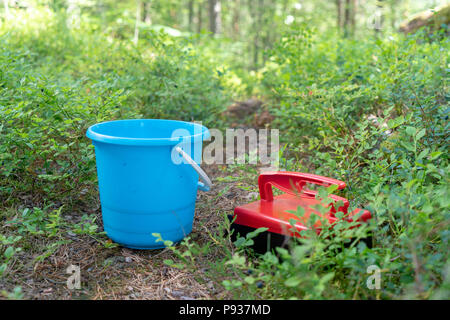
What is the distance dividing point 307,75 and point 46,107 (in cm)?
250

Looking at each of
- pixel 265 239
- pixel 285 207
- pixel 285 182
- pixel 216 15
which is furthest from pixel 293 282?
pixel 216 15

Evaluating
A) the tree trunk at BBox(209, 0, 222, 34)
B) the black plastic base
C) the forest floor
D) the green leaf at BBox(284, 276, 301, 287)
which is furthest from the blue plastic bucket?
the tree trunk at BBox(209, 0, 222, 34)

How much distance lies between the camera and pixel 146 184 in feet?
5.88

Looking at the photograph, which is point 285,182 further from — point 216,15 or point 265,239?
point 216,15

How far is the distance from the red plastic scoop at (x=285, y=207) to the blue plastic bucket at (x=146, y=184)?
321 millimetres

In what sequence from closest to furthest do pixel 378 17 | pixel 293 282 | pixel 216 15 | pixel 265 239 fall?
pixel 293 282 < pixel 265 239 < pixel 216 15 < pixel 378 17

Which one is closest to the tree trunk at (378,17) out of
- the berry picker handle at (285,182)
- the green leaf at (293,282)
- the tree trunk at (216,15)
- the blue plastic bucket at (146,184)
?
the tree trunk at (216,15)

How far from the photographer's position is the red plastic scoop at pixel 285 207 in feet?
5.23

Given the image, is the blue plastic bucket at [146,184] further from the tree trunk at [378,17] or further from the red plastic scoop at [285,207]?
the tree trunk at [378,17]

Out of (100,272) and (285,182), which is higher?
(285,182)

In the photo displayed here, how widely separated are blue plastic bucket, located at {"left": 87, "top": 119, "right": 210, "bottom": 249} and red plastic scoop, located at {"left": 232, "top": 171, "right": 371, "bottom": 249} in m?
0.32

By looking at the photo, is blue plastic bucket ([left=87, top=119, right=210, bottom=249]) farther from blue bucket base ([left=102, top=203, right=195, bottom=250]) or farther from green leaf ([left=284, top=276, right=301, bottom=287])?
green leaf ([left=284, top=276, right=301, bottom=287])

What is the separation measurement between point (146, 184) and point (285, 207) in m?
0.70

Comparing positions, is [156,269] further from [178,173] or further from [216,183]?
[216,183]
